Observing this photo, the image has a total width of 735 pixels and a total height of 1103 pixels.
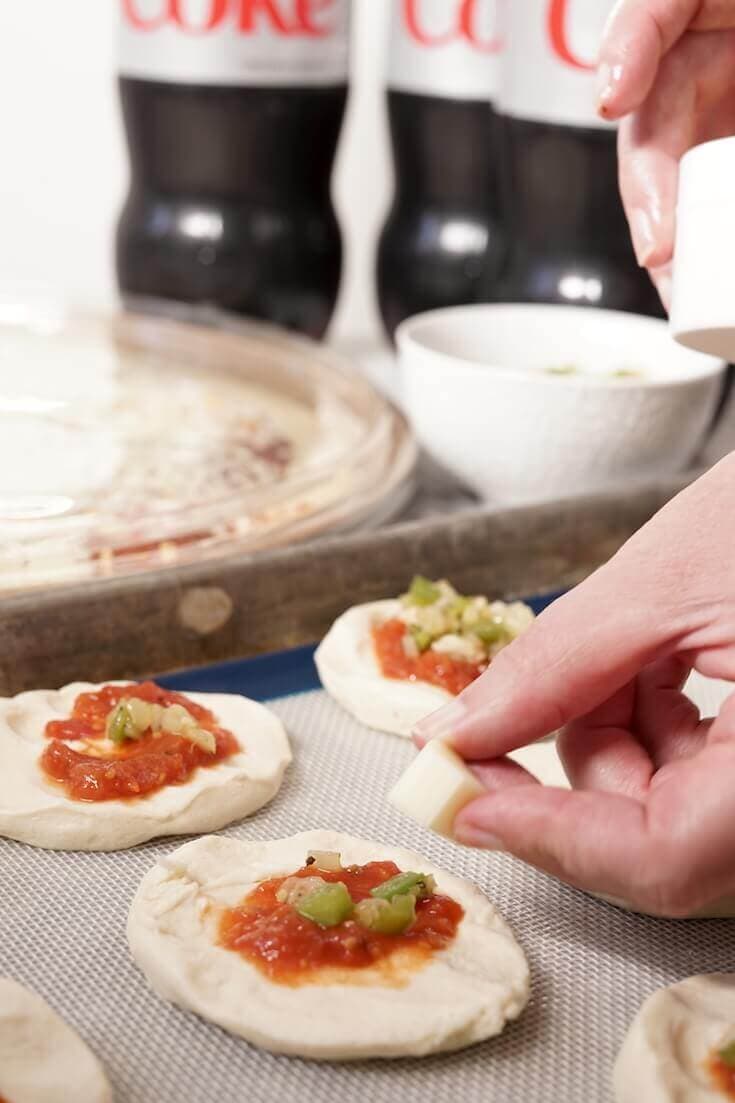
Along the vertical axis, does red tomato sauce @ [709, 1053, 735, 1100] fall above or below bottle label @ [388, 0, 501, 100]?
below

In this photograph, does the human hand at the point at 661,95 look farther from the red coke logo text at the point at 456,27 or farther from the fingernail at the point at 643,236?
the red coke logo text at the point at 456,27

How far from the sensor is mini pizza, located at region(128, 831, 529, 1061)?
1101 mm

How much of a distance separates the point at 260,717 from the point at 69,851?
0.30 meters

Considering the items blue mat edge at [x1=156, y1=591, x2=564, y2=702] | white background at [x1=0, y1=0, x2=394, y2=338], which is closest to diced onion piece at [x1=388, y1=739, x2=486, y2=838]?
blue mat edge at [x1=156, y1=591, x2=564, y2=702]

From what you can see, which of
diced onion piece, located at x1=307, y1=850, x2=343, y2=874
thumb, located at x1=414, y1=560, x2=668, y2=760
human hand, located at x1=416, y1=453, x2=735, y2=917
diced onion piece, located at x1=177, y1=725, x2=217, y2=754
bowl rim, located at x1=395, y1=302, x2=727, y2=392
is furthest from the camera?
bowl rim, located at x1=395, y1=302, x2=727, y2=392

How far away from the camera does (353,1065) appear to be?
1.11 metres

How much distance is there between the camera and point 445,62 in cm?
269

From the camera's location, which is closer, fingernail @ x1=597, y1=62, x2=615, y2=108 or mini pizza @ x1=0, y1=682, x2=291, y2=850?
mini pizza @ x1=0, y1=682, x2=291, y2=850

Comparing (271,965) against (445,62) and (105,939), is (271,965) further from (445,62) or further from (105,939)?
(445,62)

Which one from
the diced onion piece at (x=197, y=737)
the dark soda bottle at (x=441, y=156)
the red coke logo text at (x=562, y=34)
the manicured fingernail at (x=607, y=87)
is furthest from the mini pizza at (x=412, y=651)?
the dark soda bottle at (x=441, y=156)

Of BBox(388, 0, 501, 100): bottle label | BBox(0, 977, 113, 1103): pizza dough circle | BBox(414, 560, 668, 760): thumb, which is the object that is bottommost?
BBox(0, 977, 113, 1103): pizza dough circle

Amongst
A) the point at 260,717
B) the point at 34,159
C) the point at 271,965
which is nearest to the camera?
the point at 271,965

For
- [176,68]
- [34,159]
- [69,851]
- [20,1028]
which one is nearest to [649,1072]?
[20,1028]

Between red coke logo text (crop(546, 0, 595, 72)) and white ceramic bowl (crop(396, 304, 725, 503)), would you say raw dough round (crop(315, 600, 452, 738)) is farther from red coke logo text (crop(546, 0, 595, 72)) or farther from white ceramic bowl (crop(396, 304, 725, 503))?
red coke logo text (crop(546, 0, 595, 72))
